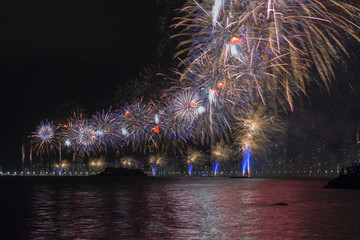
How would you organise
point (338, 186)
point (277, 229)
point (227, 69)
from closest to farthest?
1. point (277, 229)
2. point (227, 69)
3. point (338, 186)

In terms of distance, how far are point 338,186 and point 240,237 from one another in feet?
178

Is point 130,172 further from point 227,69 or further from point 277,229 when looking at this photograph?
point 277,229

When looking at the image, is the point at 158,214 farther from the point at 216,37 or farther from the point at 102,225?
the point at 216,37

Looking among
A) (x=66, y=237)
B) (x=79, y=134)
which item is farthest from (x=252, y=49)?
(x=79, y=134)

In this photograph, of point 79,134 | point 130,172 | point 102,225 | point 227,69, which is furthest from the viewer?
point 130,172

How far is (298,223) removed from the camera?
1995 centimetres

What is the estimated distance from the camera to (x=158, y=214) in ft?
79.0

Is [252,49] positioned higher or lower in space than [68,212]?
higher

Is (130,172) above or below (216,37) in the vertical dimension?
below

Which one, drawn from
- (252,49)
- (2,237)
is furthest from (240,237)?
(252,49)

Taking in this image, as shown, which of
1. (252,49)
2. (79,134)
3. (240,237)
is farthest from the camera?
(79,134)

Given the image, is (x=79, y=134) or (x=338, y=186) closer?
(x=338, y=186)

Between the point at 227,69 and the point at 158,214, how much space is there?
23.6 meters

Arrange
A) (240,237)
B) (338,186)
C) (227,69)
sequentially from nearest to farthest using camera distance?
(240,237), (227,69), (338,186)
